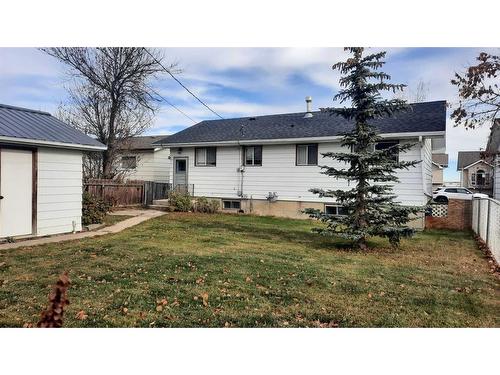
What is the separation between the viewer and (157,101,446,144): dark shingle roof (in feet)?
34.8

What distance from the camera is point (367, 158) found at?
7098 mm

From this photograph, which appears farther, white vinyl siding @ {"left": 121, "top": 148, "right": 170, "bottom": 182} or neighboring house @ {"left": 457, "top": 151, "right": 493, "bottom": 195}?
neighboring house @ {"left": 457, "top": 151, "right": 493, "bottom": 195}

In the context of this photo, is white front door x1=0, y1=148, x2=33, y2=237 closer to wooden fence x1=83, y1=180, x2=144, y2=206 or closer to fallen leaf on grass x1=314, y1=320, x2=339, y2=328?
wooden fence x1=83, y1=180, x2=144, y2=206

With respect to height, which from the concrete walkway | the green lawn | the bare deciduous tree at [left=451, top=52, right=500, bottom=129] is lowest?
the green lawn

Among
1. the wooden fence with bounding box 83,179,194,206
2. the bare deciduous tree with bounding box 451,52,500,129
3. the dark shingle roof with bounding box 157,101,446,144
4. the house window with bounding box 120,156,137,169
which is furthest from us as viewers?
the house window with bounding box 120,156,137,169

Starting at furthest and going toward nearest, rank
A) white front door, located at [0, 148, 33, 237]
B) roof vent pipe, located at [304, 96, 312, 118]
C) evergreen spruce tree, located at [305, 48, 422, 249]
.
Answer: roof vent pipe, located at [304, 96, 312, 118] → white front door, located at [0, 148, 33, 237] → evergreen spruce tree, located at [305, 48, 422, 249]

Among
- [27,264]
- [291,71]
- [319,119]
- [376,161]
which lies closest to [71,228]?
[27,264]

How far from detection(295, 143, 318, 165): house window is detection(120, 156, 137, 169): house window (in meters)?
10.0

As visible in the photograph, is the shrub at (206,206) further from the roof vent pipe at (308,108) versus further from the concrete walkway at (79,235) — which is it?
the roof vent pipe at (308,108)

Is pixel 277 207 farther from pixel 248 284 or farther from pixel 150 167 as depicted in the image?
pixel 150 167

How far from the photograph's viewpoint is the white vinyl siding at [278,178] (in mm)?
10852

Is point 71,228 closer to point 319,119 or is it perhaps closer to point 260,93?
point 260,93

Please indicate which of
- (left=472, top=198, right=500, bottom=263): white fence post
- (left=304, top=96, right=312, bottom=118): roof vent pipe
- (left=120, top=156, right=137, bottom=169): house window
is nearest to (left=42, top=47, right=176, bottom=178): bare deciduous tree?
(left=120, top=156, right=137, bottom=169): house window
